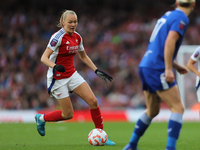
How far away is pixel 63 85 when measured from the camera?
249 inches

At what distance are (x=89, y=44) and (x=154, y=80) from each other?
49.6ft

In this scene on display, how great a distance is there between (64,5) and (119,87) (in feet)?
25.7

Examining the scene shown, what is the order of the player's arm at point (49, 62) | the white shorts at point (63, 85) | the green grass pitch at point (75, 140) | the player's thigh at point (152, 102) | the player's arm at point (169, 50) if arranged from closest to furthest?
the player's arm at point (169, 50) → the player's thigh at point (152, 102) → the player's arm at point (49, 62) → the green grass pitch at point (75, 140) → the white shorts at point (63, 85)

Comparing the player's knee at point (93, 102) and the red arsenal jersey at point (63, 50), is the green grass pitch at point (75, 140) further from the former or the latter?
the red arsenal jersey at point (63, 50)

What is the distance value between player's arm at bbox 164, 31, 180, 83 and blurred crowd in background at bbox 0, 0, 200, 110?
11156mm

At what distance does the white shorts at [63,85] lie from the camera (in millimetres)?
6301

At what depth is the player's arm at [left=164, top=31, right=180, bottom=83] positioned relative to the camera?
405 cm

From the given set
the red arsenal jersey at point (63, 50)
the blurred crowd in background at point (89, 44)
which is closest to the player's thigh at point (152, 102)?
the red arsenal jersey at point (63, 50)

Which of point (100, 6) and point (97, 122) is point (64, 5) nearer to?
point (100, 6)

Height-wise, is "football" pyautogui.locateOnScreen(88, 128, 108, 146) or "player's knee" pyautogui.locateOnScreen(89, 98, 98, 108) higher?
"player's knee" pyautogui.locateOnScreen(89, 98, 98, 108)

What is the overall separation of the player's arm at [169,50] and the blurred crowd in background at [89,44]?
11156 mm

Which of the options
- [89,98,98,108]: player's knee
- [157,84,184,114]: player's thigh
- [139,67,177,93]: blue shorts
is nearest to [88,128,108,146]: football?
[89,98,98,108]: player's knee

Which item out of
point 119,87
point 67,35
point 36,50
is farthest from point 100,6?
point 67,35

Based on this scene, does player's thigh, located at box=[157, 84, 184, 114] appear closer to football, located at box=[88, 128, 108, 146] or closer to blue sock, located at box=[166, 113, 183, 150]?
blue sock, located at box=[166, 113, 183, 150]
